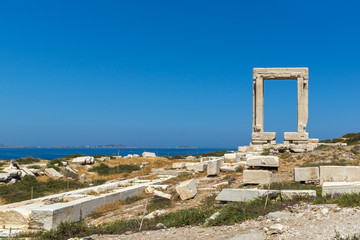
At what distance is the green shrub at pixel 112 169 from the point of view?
22.0 m

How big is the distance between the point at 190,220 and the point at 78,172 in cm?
1622

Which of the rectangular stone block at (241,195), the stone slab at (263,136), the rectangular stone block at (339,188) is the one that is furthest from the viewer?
the stone slab at (263,136)

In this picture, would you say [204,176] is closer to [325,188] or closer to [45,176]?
[325,188]

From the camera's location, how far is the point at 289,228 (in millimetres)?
5828

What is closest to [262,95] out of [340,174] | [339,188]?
[340,174]

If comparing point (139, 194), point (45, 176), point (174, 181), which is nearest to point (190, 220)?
point (139, 194)

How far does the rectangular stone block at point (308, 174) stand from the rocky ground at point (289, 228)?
383cm

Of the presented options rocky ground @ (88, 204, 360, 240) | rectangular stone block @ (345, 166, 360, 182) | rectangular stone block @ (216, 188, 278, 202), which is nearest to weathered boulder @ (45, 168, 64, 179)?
rocky ground @ (88, 204, 360, 240)

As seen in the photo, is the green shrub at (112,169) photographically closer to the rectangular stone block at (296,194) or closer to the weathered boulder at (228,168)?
the weathered boulder at (228,168)

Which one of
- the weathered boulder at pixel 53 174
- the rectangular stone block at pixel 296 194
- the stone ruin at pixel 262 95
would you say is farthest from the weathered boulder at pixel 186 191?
the stone ruin at pixel 262 95

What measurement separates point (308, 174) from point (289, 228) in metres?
5.65

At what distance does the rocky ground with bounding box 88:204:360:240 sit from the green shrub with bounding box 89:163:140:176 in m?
14.9

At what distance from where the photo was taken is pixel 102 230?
7.89 metres

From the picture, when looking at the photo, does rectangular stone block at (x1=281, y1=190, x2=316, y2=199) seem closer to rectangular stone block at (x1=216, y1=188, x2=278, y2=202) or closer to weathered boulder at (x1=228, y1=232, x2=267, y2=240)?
rectangular stone block at (x1=216, y1=188, x2=278, y2=202)
